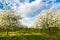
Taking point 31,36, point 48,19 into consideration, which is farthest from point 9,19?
point 48,19

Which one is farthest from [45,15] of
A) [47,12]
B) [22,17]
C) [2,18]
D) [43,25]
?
[2,18]

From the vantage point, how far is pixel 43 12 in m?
69.6

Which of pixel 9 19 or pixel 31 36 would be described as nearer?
pixel 31 36

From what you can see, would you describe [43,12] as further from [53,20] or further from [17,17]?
[17,17]

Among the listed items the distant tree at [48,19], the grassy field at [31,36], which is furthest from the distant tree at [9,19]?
the distant tree at [48,19]

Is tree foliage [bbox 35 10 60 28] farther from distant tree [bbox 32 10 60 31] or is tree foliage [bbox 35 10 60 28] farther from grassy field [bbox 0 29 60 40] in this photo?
grassy field [bbox 0 29 60 40]

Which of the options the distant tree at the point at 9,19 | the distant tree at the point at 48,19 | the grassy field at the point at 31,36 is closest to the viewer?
the grassy field at the point at 31,36

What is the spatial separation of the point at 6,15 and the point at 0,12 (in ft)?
14.2

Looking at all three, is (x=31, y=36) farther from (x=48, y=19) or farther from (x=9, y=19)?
(x=48, y=19)

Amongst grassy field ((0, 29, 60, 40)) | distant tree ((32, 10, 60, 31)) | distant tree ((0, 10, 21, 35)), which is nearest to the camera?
grassy field ((0, 29, 60, 40))

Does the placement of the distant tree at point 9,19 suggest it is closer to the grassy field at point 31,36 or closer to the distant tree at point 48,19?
the grassy field at point 31,36

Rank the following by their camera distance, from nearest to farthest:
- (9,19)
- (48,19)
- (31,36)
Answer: (31,36) → (9,19) → (48,19)

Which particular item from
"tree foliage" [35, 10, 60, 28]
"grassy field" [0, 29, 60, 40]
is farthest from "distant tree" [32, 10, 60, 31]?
"grassy field" [0, 29, 60, 40]

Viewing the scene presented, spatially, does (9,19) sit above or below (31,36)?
above
